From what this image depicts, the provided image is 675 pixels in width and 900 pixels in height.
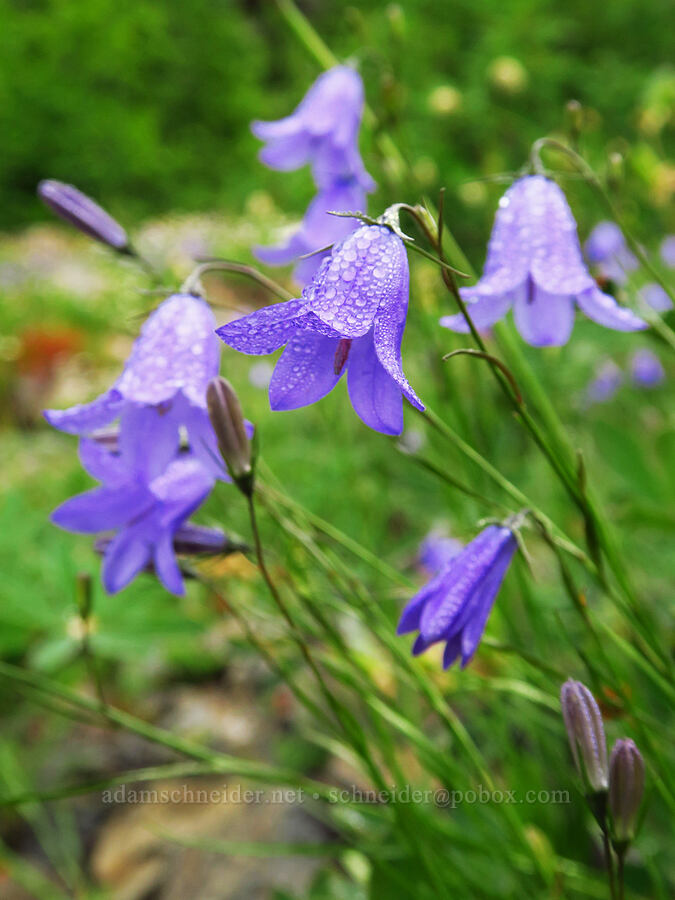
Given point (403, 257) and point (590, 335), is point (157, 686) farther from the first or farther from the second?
point (403, 257)

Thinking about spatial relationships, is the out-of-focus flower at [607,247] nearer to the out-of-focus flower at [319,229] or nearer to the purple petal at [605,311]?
the out-of-focus flower at [319,229]

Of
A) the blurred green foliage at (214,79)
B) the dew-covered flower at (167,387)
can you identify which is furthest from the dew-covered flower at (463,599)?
the blurred green foliage at (214,79)

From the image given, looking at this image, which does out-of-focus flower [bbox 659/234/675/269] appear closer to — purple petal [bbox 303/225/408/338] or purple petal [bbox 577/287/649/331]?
purple petal [bbox 577/287/649/331]

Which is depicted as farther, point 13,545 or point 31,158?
point 31,158

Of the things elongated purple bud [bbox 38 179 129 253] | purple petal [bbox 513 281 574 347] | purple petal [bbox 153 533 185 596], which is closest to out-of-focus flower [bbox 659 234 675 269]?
purple petal [bbox 513 281 574 347]

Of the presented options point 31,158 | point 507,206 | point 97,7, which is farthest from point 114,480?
point 97,7

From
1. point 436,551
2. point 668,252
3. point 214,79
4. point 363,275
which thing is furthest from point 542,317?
point 214,79
